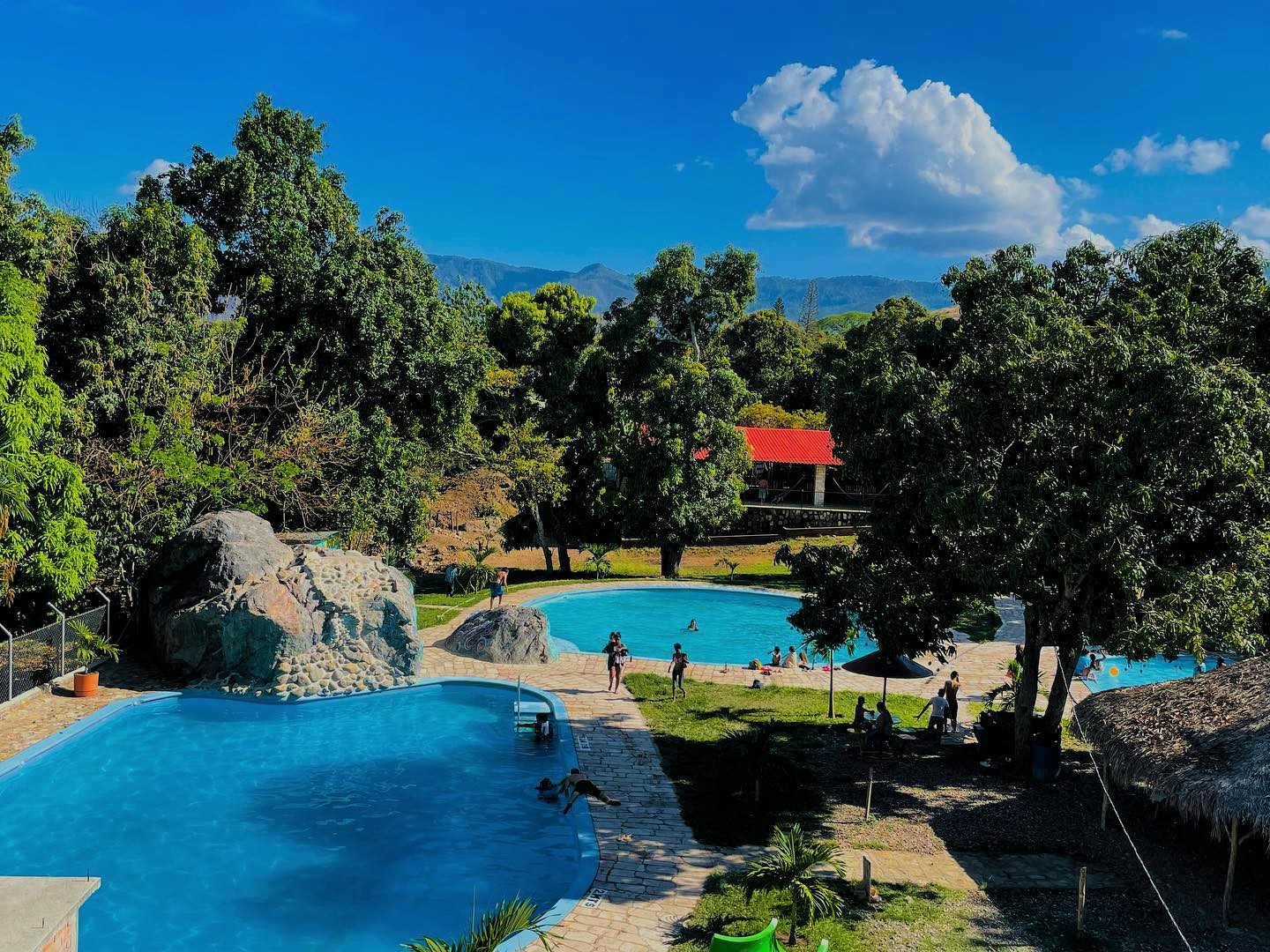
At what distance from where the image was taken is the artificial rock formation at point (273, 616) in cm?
2047

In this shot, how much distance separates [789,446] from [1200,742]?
132 feet

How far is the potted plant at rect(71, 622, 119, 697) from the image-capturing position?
19438 millimetres

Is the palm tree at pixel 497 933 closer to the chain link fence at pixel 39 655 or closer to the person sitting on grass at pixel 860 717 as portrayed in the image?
the person sitting on grass at pixel 860 717

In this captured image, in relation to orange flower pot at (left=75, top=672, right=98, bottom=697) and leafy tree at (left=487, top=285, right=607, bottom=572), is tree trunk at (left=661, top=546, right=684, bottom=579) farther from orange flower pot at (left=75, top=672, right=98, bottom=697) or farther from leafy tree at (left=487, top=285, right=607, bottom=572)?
orange flower pot at (left=75, top=672, right=98, bottom=697)

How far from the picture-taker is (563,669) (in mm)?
23141

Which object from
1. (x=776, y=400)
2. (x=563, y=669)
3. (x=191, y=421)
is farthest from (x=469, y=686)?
(x=776, y=400)

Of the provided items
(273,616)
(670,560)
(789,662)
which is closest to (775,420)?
(670,560)

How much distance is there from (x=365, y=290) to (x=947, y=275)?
60.0ft

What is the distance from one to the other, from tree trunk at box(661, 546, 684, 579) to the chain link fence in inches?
864

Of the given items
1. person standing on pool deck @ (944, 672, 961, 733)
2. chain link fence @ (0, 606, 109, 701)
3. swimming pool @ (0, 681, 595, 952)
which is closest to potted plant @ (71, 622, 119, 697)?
chain link fence @ (0, 606, 109, 701)

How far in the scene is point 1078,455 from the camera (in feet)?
43.2

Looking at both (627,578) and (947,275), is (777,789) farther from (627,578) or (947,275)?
(627,578)

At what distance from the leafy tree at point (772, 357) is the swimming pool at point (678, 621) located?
119 feet

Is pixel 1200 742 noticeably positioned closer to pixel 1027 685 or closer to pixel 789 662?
pixel 1027 685
